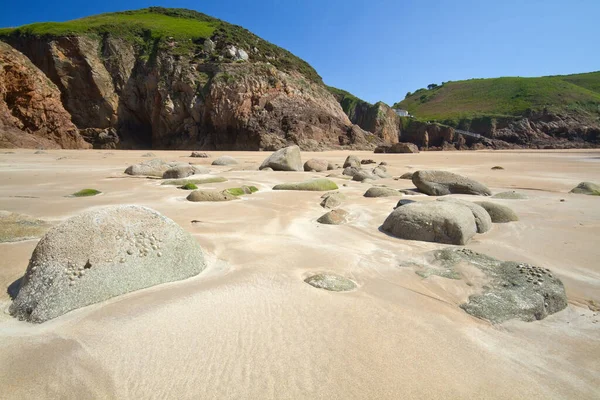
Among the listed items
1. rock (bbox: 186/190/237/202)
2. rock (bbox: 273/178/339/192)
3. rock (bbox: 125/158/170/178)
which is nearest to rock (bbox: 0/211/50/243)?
rock (bbox: 186/190/237/202)

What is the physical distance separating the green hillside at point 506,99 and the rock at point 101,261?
57765 millimetres

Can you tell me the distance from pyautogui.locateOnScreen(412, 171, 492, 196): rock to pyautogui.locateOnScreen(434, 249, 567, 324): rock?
12.3 feet

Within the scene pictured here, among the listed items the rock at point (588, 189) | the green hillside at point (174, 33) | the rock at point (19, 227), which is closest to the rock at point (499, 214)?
the rock at point (588, 189)

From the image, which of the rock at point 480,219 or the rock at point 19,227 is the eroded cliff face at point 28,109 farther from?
the rock at point 480,219

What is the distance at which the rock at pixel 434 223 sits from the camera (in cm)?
346

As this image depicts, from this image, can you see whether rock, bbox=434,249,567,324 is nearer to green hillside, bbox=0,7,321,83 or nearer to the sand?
the sand

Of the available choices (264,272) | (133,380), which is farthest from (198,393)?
(264,272)

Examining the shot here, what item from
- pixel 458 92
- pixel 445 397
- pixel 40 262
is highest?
pixel 458 92

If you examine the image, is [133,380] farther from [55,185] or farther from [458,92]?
[458,92]

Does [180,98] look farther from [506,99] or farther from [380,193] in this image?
[506,99]

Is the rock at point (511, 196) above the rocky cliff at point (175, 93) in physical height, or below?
below

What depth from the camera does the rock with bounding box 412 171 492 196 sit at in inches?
246

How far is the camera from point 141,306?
1.99 meters

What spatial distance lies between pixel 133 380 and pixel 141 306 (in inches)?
26.2
